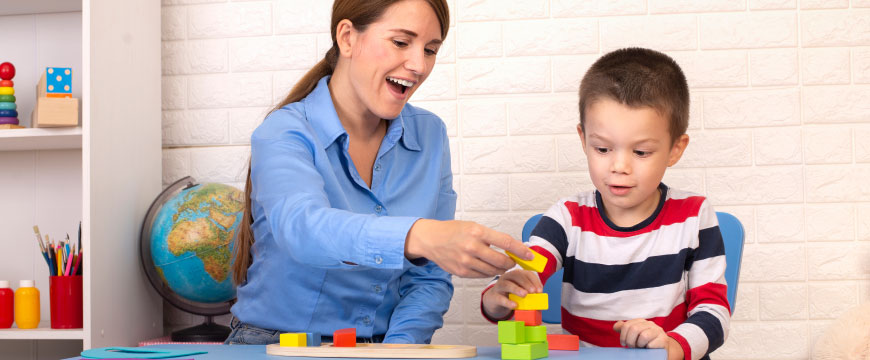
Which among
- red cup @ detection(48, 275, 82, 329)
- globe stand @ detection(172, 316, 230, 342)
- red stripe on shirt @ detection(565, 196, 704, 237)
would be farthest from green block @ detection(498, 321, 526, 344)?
red cup @ detection(48, 275, 82, 329)

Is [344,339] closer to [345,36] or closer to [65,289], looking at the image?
[345,36]

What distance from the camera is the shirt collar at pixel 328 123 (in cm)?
152

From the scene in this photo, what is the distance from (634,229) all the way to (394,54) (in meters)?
0.57

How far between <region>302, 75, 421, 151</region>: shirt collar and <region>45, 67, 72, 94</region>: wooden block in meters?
0.99

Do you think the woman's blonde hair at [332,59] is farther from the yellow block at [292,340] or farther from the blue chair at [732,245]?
the blue chair at [732,245]

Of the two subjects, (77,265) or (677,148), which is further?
(77,265)

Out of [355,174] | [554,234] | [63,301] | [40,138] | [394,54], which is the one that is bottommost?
[63,301]

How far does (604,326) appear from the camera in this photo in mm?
1509

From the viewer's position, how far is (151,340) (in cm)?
239

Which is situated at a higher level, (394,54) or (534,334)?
(394,54)

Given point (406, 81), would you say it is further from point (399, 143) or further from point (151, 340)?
point (151, 340)

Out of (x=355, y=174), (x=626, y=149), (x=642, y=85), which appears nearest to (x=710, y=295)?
(x=626, y=149)

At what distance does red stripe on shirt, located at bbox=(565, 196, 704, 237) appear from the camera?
1.53m

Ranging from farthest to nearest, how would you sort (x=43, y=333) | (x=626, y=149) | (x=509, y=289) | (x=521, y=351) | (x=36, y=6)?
(x=36, y=6) < (x=43, y=333) < (x=626, y=149) < (x=509, y=289) < (x=521, y=351)
